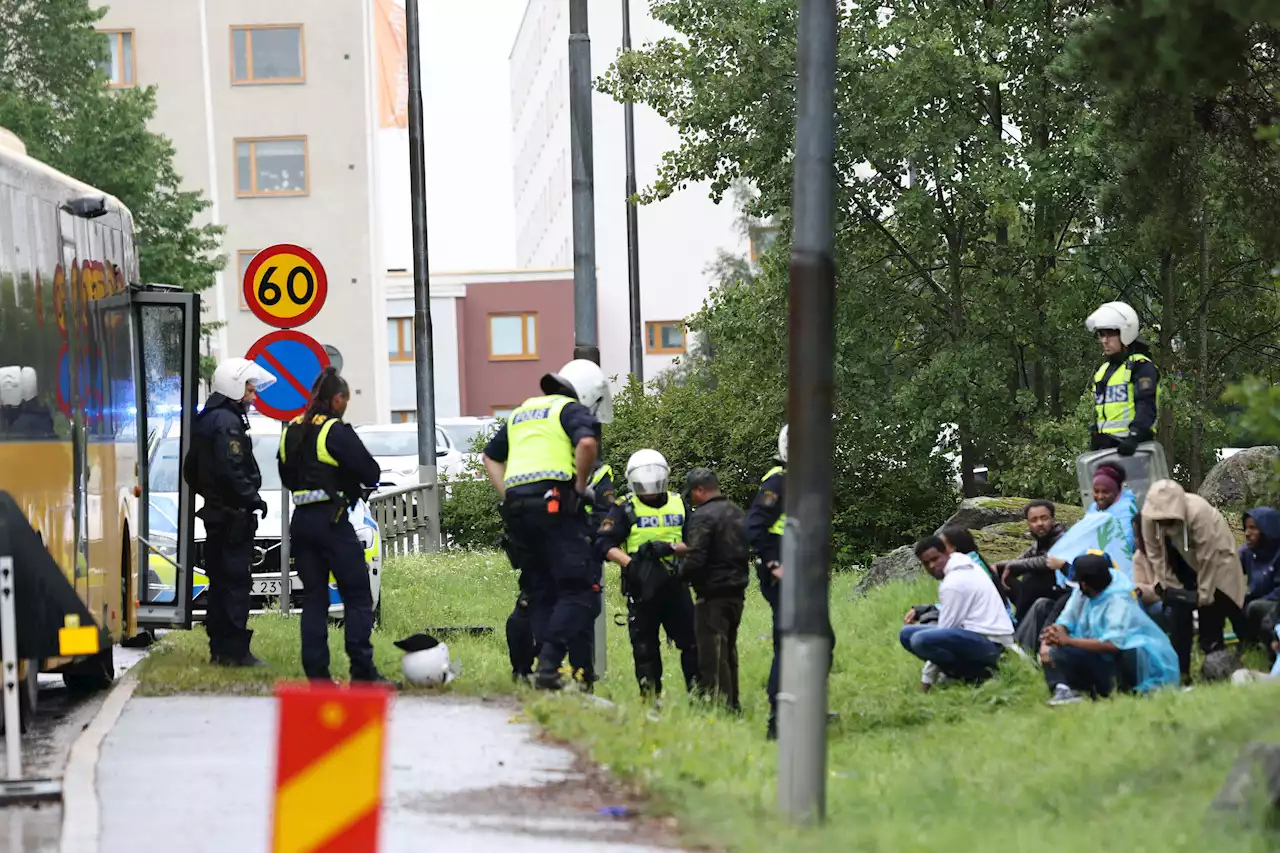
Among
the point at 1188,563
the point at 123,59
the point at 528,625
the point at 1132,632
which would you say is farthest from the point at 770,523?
the point at 123,59

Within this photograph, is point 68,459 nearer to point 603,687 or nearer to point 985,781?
point 603,687

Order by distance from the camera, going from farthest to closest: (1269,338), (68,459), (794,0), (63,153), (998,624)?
(63,153) → (1269,338) → (794,0) → (998,624) → (68,459)

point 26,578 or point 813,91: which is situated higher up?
point 813,91

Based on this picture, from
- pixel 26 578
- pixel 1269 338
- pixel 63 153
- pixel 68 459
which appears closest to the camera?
pixel 26 578

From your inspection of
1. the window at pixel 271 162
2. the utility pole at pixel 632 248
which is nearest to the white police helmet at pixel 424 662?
the utility pole at pixel 632 248

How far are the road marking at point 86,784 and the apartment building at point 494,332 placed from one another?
5624cm

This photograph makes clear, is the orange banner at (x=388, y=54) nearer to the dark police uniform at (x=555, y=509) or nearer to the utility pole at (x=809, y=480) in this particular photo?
the dark police uniform at (x=555, y=509)

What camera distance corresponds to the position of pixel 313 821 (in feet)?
14.9

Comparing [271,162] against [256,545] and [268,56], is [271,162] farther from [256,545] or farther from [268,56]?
[256,545]

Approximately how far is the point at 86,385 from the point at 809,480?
5.26m

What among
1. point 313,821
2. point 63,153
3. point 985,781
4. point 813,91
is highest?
point 63,153

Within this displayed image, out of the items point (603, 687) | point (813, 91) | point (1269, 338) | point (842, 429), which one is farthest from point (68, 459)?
point (1269, 338)

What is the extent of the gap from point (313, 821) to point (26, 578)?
209 inches

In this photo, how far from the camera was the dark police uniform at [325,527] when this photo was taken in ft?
37.5
